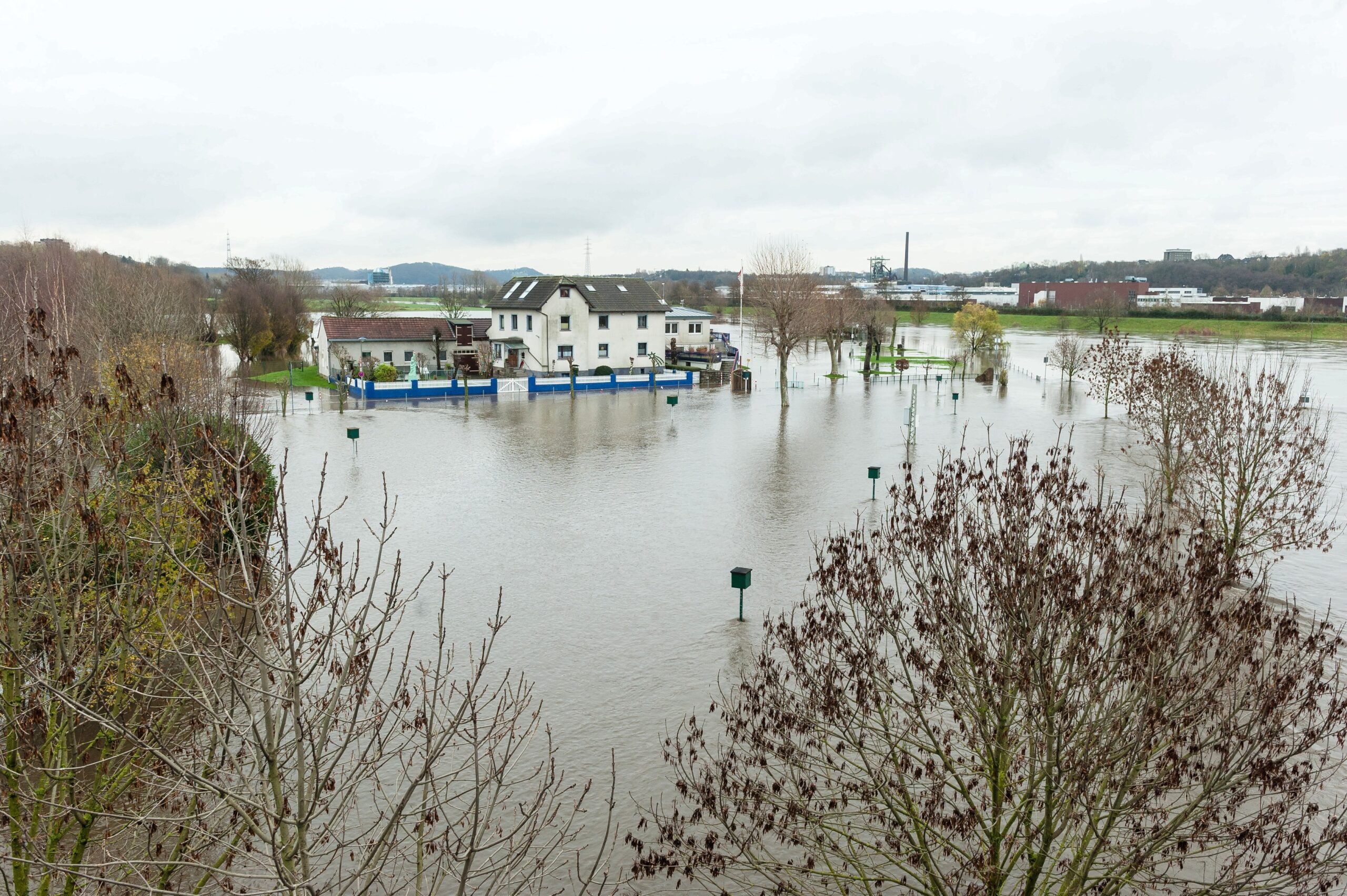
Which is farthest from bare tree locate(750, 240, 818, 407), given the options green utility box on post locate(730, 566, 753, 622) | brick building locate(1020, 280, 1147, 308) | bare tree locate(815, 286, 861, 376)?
brick building locate(1020, 280, 1147, 308)

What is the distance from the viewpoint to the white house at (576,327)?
1994 inches

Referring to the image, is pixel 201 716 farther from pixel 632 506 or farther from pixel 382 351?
pixel 382 351

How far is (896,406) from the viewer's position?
43562 mm

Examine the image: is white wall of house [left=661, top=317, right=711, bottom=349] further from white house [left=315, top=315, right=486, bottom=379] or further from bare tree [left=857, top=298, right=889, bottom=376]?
white house [left=315, top=315, right=486, bottom=379]

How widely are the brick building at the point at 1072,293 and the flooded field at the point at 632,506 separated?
85.6 meters

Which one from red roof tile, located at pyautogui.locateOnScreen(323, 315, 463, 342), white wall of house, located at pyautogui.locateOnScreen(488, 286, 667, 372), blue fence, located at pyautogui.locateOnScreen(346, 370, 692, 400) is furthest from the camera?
white wall of house, located at pyautogui.locateOnScreen(488, 286, 667, 372)

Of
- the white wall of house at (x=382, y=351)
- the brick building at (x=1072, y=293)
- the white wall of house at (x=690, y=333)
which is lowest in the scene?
the white wall of house at (x=382, y=351)

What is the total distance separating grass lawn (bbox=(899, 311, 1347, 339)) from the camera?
3371 inches

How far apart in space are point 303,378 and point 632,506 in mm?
34919

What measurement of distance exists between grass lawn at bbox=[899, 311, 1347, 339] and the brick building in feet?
32.3

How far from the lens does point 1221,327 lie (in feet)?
298

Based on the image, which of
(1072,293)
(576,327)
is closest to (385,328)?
(576,327)

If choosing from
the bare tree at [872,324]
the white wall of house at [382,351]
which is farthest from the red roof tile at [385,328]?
the bare tree at [872,324]

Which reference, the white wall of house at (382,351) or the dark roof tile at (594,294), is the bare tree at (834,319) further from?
the white wall of house at (382,351)
